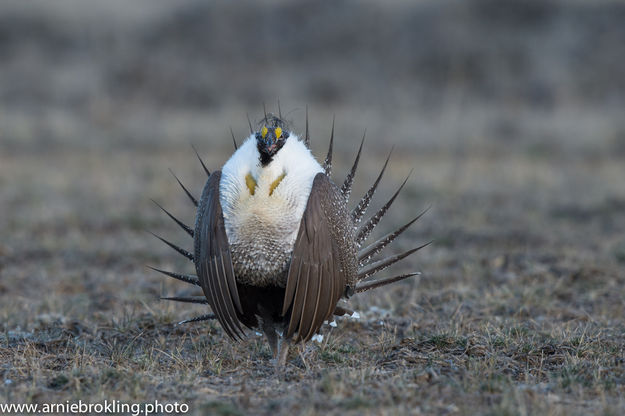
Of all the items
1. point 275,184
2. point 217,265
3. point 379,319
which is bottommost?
point 379,319

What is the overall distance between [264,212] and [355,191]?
514cm

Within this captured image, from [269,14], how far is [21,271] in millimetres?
13412

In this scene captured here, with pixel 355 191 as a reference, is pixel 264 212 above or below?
above

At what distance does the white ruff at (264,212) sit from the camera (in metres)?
2.89

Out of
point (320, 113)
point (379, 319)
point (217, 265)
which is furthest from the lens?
point (320, 113)

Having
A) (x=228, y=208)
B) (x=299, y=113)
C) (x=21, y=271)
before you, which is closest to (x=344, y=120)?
(x=299, y=113)

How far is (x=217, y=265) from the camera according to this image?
2869 millimetres

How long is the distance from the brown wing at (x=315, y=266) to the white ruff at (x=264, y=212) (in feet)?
0.18

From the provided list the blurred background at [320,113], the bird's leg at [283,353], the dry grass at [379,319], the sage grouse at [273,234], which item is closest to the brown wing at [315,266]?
the sage grouse at [273,234]

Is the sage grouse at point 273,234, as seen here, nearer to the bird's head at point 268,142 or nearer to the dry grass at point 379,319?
the bird's head at point 268,142

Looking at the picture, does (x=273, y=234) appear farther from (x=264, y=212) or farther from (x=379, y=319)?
(x=379, y=319)

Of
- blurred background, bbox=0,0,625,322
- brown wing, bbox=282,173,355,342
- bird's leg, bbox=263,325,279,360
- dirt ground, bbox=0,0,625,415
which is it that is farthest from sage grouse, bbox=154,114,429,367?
blurred background, bbox=0,0,625,322

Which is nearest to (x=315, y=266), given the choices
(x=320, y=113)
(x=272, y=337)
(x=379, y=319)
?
(x=272, y=337)

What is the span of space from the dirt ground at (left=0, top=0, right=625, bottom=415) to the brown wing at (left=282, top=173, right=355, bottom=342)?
0.22m
